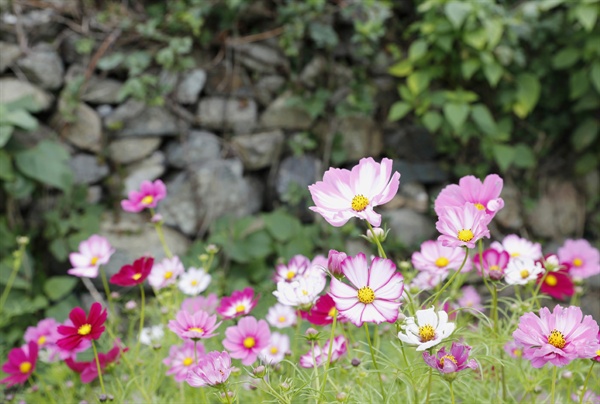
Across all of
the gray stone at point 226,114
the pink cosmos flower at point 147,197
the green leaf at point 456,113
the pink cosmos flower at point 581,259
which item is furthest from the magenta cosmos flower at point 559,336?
the gray stone at point 226,114

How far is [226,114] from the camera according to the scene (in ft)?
8.12

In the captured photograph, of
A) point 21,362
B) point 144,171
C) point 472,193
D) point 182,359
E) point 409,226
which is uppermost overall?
point 472,193

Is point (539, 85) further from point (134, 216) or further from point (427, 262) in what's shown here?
point (427, 262)

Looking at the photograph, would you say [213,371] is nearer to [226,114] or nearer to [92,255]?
[92,255]

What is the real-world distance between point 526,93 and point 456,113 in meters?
0.32

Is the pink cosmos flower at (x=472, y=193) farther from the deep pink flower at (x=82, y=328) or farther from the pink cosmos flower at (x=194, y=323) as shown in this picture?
the deep pink flower at (x=82, y=328)

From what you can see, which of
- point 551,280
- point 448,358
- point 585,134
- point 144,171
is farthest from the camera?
point 585,134

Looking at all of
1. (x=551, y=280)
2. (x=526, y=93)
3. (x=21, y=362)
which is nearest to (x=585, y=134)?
(x=526, y=93)

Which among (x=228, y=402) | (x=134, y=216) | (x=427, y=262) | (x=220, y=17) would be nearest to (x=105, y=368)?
(x=228, y=402)

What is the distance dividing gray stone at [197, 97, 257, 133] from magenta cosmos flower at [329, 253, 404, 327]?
188 centimetres

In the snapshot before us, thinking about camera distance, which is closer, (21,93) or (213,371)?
(213,371)

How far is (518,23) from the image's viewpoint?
238 cm

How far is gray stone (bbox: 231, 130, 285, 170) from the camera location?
246cm

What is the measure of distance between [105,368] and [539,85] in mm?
2146
